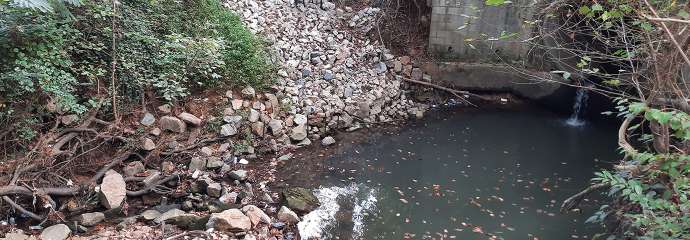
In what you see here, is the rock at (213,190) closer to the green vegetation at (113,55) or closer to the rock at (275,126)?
the green vegetation at (113,55)

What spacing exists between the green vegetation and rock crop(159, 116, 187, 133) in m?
0.31

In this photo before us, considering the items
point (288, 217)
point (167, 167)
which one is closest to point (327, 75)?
point (167, 167)

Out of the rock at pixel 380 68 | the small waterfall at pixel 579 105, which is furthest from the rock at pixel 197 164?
the small waterfall at pixel 579 105

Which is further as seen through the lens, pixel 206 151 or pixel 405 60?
pixel 405 60

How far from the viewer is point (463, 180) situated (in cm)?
616

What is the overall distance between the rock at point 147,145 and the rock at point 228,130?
2.98 feet

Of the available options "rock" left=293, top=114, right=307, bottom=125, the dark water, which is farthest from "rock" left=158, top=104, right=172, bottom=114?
the dark water

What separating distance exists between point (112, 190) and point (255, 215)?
1.54m

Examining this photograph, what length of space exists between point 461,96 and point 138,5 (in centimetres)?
603

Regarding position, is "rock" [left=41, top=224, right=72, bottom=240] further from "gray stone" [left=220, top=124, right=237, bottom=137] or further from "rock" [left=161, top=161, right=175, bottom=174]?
"gray stone" [left=220, top=124, right=237, bottom=137]

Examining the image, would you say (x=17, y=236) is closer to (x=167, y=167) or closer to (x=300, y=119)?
(x=167, y=167)

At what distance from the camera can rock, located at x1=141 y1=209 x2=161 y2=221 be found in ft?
15.2

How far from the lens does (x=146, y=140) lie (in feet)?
18.7

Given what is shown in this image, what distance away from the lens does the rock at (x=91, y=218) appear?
4.47 meters
